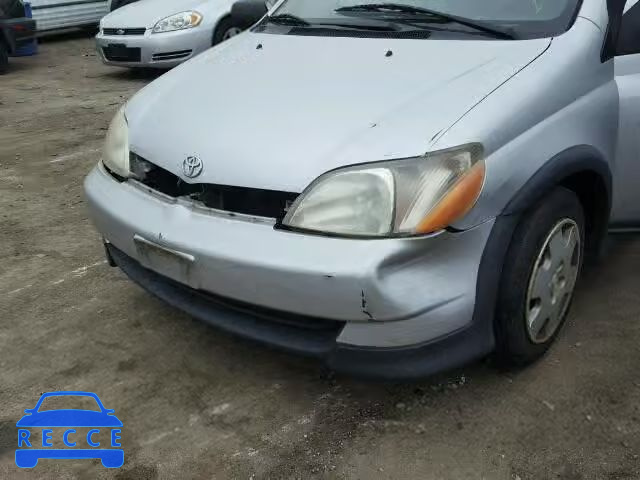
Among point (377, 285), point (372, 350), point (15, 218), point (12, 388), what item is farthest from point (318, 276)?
point (15, 218)

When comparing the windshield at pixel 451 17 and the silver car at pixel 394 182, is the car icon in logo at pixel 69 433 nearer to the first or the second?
the silver car at pixel 394 182

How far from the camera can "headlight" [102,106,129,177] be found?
2672 millimetres

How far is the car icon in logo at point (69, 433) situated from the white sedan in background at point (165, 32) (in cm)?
597

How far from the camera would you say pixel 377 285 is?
199 cm

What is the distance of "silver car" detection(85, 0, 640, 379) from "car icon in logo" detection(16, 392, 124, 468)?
468 mm

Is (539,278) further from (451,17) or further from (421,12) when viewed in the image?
(421,12)

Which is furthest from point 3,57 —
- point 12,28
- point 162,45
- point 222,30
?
point 222,30

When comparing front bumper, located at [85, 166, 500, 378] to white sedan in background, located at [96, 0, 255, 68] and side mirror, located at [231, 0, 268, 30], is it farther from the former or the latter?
white sedan in background, located at [96, 0, 255, 68]

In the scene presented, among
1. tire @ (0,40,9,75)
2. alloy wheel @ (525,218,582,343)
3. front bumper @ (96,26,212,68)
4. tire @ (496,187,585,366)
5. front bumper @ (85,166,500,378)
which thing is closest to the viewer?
front bumper @ (85,166,500,378)

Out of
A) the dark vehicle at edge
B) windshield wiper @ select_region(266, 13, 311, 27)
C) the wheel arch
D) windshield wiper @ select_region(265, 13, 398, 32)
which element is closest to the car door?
the wheel arch

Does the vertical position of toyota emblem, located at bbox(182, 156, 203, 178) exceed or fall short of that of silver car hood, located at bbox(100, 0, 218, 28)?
it exceeds it

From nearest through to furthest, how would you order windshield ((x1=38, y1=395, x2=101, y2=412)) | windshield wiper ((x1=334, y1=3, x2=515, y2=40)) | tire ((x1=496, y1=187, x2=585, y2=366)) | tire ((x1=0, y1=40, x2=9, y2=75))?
tire ((x1=496, y1=187, x2=585, y2=366))
windshield ((x1=38, y1=395, x2=101, y2=412))
windshield wiper ((x1=334, y1=3, x2=515, y2=40))
tire ((x1=0, y1=40, x2=9, y2=75))

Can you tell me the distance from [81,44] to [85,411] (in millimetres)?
9946

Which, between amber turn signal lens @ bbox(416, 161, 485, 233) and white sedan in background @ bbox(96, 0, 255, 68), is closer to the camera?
amber turn signal lens @ bbox(416, 161, 485, 233)
